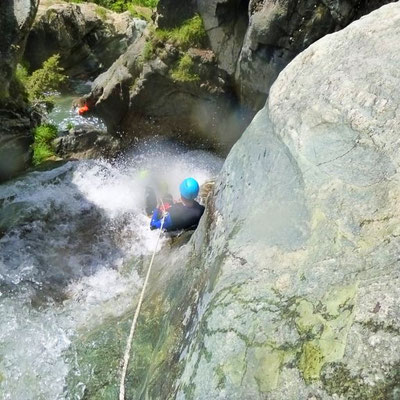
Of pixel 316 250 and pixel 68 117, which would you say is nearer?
pixel 316 250

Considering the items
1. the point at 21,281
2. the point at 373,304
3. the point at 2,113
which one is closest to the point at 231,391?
the point at 373,304

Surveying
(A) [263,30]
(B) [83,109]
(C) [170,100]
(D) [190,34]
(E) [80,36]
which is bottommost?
(B) [83,109]

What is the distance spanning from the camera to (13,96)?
34.4 ft

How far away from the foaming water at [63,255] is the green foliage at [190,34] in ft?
9.48

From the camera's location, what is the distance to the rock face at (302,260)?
234 centimetres

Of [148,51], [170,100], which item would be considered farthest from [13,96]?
[170,100]

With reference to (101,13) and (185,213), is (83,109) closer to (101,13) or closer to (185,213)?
(185,213)

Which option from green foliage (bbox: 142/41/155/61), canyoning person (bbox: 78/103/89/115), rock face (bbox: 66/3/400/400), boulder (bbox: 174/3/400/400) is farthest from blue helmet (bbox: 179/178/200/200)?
canyoning person (bbox: 78/103/89/115)

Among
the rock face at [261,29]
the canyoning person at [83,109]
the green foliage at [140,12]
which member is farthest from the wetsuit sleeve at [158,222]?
the green foliage at [140,12]

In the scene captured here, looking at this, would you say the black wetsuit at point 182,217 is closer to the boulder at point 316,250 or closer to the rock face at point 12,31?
the boulder at point 316,250

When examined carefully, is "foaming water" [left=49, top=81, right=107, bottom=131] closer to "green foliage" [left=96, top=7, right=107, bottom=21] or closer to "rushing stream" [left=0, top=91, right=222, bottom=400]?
"rushing stream" [left=0, top=91, right=222, bottom=400]

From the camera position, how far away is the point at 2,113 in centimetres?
979

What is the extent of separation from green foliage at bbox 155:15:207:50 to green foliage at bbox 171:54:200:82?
0.32 metres

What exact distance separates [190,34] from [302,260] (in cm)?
856
